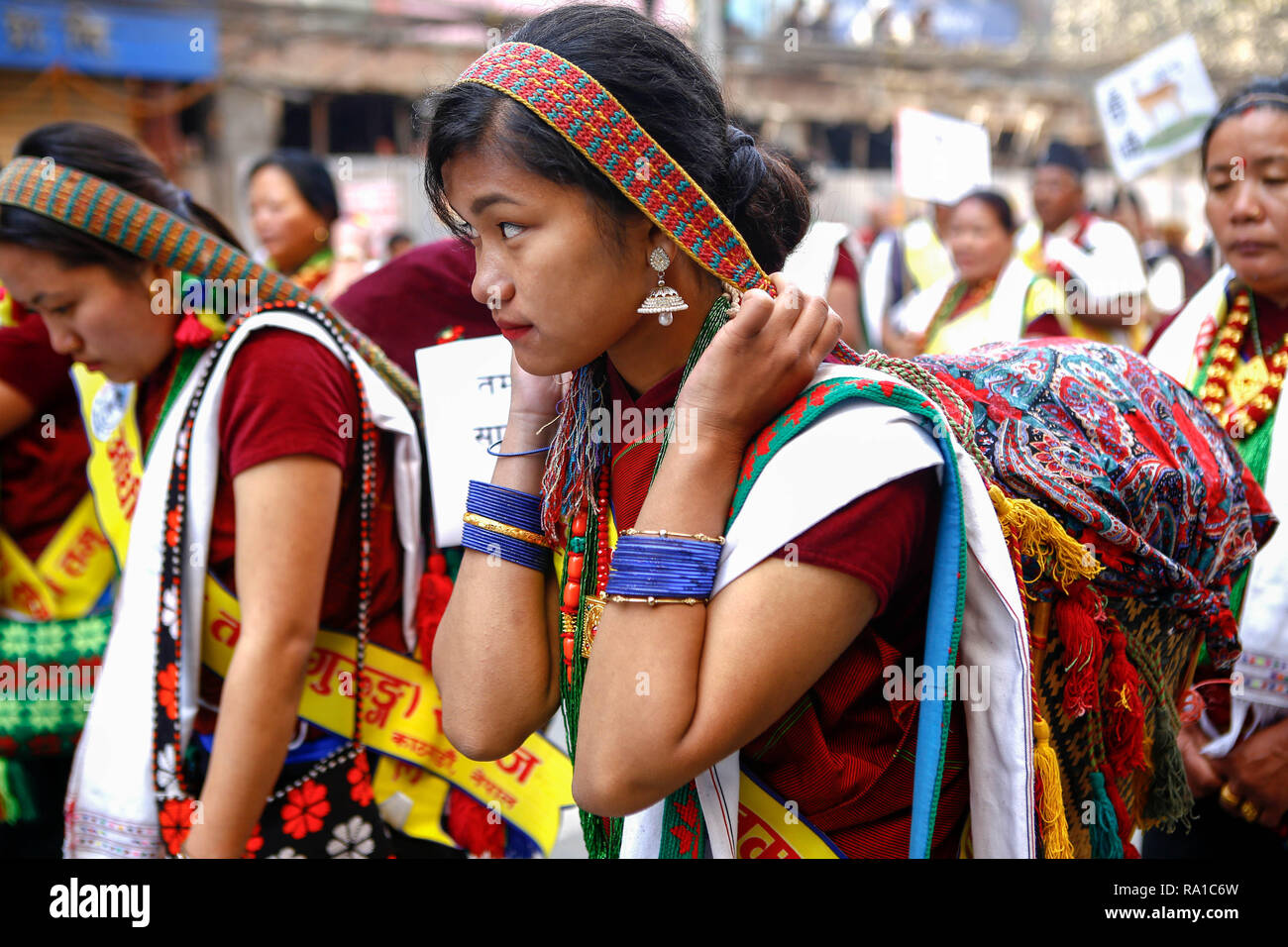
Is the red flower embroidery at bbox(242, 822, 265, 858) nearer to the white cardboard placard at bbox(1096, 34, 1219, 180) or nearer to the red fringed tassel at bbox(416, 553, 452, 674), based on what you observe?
the red fringed tassel at bbox(416, 553, 452, 674)

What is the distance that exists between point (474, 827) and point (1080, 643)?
4.39 feet

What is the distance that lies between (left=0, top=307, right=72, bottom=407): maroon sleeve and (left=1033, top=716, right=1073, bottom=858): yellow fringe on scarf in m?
2.18

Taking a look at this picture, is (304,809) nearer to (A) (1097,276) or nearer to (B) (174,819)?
(B) (174,819)

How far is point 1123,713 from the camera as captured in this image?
1.51 metres

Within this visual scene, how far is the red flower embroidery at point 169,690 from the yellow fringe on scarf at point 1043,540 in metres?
1.46

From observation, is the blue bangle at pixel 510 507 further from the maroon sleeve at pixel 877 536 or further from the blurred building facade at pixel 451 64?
the blurred building facade at pixel 451 64

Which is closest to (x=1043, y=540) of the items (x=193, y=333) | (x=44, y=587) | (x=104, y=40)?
(x=193, y=333)

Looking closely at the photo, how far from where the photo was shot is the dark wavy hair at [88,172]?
202cm

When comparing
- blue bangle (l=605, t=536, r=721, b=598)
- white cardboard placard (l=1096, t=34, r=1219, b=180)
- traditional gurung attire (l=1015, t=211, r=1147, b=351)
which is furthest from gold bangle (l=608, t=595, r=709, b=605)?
white cardboard placard (l=1096, t=34, r=1219, b=180)

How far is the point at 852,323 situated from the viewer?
509cm

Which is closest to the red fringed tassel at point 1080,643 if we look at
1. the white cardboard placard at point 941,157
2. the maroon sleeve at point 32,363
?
the maroon sleeve at point 32,363

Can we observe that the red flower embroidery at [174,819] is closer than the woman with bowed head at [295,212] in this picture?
Yes

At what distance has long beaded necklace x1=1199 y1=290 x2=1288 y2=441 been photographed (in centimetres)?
231
